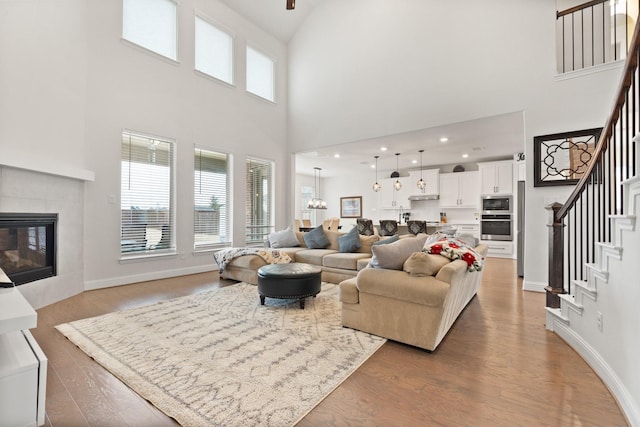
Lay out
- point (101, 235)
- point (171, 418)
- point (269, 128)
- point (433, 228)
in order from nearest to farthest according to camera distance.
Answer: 1. point (171, 418)
2. point (101, 235)
3. point (269, 128)
4. point (433, 228)

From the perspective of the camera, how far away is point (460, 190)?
870 centimetres

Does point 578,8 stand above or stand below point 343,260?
above

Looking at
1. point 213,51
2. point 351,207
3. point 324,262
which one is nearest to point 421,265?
point 324,262

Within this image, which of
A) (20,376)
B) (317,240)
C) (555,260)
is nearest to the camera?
(20,376)

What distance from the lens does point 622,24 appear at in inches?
183

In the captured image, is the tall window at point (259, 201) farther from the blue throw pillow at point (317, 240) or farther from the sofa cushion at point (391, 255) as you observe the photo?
the sofa cushion at point (391, 255)

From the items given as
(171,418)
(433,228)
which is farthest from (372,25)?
(171,418)

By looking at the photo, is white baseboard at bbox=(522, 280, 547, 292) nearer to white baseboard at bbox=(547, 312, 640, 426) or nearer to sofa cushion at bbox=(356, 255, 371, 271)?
white baseboard at bbox=(547, 312, 640, 426)

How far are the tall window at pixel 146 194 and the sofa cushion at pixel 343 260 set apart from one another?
286 centimetres

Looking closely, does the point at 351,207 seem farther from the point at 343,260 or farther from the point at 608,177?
the point at 608,177

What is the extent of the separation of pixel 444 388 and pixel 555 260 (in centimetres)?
203

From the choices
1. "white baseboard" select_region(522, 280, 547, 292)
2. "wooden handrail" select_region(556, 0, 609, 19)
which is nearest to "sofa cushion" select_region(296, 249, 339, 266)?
"white baseboard" select_region(522, 280, 547, 292)

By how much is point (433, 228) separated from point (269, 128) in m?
5.18

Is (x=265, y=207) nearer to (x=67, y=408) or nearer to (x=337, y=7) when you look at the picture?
(x=337, y=7)
